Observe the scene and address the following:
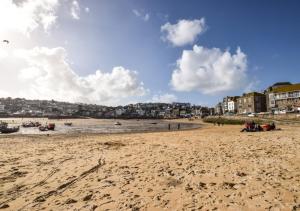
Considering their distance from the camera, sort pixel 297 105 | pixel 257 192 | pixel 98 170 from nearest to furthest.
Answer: pixel 257 192
pixel 98 170
pixel 297 105

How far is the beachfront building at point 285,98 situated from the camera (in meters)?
93.8

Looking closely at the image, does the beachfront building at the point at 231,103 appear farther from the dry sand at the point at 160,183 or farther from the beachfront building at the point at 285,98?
the dry sand at the point at 160,183

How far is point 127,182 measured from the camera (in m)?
11.0

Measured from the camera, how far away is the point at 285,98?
98.6 meters

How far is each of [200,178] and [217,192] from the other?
5.93 feet

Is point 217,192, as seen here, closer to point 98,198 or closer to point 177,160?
point 98,198

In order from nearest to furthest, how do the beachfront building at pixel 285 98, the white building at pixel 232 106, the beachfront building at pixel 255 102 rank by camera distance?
1. the beachfront building at pixel 285 98
2. the beachfront building at pixel 255 102
3. the white building at pixel 232 106

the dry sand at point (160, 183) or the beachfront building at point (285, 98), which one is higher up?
the beachfront building at point (285, 98)

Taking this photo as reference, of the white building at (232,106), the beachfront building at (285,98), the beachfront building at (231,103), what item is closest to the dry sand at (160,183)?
the beachfront building at (285,98)

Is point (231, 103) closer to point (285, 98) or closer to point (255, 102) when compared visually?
point (255, 102)

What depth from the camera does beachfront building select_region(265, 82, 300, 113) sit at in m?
93.8

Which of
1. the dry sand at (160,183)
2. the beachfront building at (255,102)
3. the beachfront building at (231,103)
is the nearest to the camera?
the dry sand at (160,183)

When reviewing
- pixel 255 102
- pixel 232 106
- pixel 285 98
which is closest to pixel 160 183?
pixel 285 98

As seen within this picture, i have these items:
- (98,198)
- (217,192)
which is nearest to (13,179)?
(98,198)
